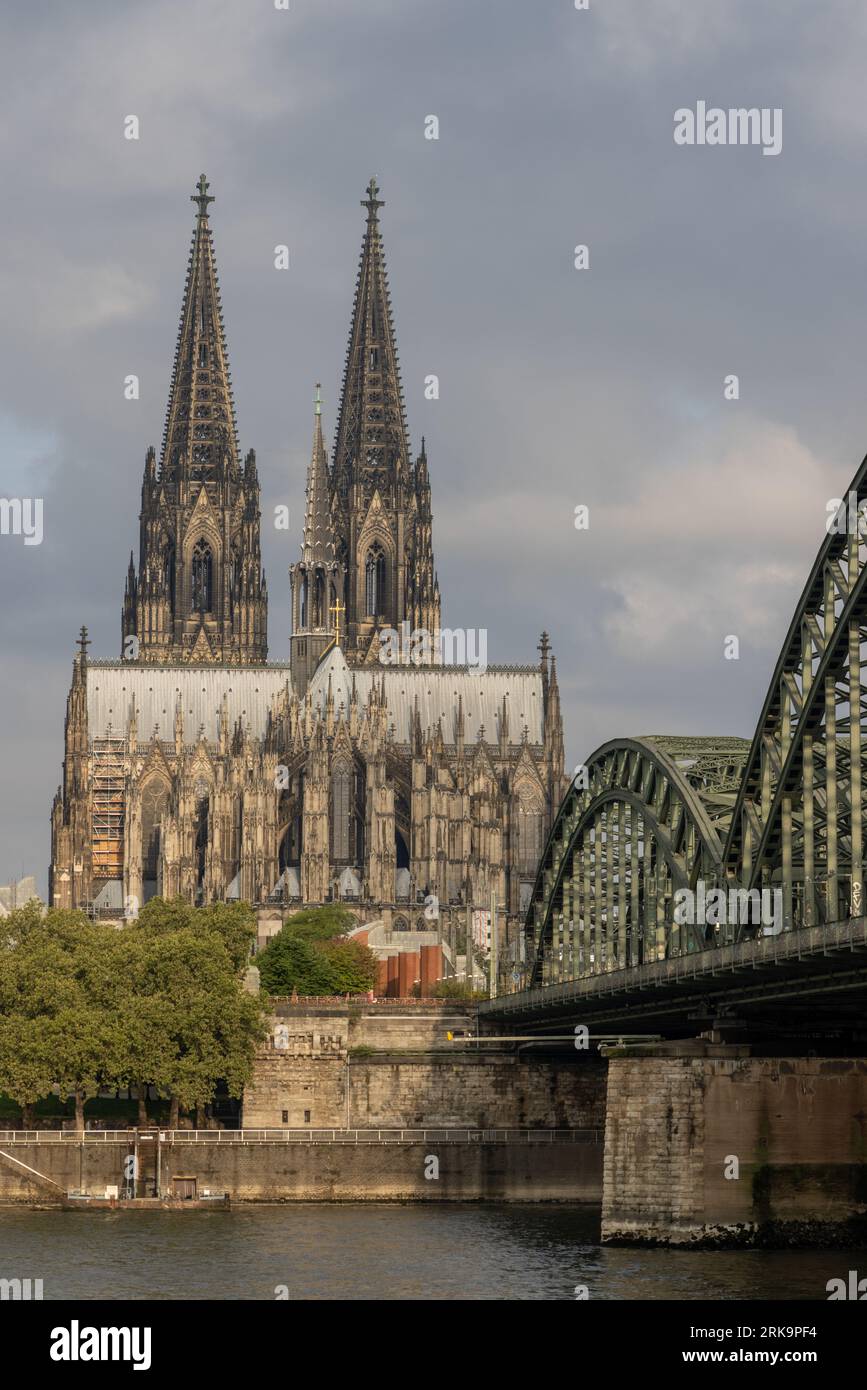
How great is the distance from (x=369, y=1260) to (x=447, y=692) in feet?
409

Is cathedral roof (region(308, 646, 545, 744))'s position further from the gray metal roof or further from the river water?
the river water

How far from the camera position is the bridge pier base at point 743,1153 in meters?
69.7

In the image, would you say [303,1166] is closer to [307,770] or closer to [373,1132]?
[373,1132]

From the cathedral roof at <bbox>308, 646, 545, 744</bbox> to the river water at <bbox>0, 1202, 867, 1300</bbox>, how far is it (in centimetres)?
10450

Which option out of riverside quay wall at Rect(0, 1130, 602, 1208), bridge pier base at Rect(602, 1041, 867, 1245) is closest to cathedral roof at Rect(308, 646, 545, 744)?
riverside quay wall at Rect(0, 1130, 602, 1208)

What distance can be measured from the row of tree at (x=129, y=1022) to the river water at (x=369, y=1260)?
11.8 metres

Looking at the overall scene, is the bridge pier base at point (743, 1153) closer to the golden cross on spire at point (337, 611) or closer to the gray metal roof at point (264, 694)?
the gray metal roof at point (264, 694)

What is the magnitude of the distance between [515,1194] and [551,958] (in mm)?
14500

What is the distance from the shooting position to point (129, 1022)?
9888cm

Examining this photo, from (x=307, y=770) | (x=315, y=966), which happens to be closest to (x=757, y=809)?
(x=315, y=966)

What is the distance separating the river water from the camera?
205 feet

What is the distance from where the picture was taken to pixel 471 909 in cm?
17512
